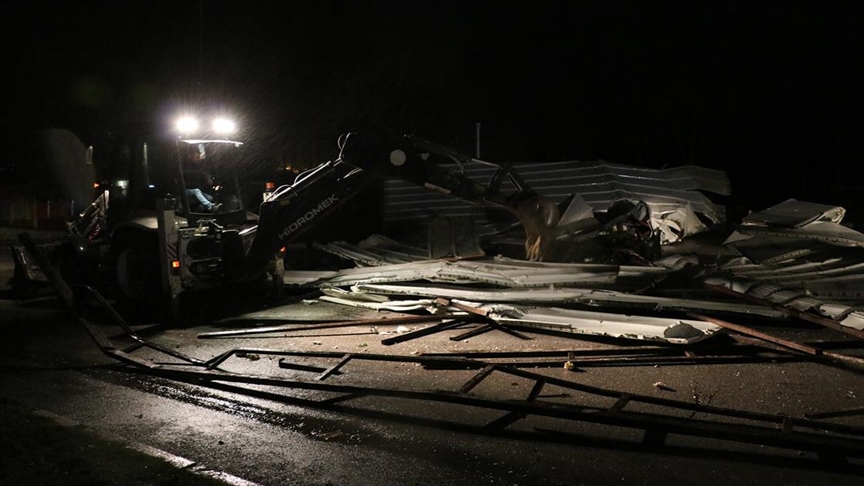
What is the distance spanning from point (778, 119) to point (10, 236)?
29.4m

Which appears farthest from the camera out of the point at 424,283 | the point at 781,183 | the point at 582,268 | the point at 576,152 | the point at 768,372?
the point at 576,152

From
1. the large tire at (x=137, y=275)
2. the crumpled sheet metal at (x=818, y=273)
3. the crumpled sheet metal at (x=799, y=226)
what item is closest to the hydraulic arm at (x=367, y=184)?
the large tire at (x=137, y=275)

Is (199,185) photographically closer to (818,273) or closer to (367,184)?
(367,184)

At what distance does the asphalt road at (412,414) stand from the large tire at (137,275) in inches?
66.7

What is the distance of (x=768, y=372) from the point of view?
7.11 m

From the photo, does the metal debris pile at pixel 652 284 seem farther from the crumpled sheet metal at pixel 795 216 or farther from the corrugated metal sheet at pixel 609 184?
the corrugated metal sheet at pixel 609 184

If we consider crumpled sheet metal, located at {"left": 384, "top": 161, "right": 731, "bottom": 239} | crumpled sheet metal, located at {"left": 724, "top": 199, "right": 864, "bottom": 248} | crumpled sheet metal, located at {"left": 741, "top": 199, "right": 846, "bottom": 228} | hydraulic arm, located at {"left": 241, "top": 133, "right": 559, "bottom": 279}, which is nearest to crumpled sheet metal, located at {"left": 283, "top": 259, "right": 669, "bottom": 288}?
hydraulic arm, located at {"left": 241, "top": 133, "right": 559, "bottom": 279}

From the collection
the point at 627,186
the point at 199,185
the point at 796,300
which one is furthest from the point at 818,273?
the point at 199,185

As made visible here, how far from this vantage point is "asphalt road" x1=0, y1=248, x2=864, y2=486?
4.94 metres

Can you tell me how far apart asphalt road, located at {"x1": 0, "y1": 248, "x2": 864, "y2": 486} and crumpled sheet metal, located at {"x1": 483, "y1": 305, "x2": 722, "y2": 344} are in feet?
0.71

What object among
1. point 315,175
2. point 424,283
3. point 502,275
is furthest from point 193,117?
point 502,275

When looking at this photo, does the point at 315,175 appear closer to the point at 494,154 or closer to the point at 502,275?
the point at 502,275

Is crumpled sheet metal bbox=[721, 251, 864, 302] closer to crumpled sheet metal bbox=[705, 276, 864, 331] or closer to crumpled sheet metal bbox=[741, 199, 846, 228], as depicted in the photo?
crumpled sheet metal bbox=[705, 276, 864, 331]

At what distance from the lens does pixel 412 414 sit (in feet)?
20.4
